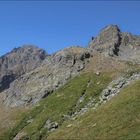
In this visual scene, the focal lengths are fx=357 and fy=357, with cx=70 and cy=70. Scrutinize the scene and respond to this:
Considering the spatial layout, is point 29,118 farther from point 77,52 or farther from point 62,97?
point 77,52

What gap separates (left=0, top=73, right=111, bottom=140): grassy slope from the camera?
119 meters

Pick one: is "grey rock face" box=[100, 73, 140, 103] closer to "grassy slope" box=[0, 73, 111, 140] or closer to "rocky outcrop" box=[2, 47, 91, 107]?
"grassy slope" box=[0, 73, 111, 140]

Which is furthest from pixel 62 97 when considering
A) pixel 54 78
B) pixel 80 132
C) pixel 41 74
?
pixel 80 132

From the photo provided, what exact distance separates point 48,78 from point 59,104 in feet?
114

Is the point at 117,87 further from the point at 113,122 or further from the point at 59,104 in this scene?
the point at 113,122

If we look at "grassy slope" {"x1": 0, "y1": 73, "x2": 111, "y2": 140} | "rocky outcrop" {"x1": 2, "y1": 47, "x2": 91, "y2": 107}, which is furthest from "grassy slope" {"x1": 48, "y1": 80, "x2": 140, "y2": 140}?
"rocky outcrop" {"x1": 2, "y1": 47, "x2": 91, "y2": 107}

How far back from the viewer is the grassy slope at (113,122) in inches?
2899

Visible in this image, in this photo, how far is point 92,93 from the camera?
423 feet

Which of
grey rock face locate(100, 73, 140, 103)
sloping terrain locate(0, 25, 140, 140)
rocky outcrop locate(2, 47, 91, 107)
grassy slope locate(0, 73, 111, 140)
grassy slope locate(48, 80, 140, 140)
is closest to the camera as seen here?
grassy slope locate(48, 80, 140, 140)

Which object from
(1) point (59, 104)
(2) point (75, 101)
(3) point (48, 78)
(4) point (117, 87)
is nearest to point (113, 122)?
(4) point (117, 87)

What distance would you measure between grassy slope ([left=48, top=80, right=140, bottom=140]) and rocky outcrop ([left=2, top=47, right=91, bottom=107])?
180 ft

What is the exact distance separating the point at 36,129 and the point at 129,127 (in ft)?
162

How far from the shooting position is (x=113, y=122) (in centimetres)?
8131

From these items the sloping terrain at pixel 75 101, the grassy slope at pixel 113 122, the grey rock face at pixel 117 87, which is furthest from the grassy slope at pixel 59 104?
the grassy slope at pixel 113 122
